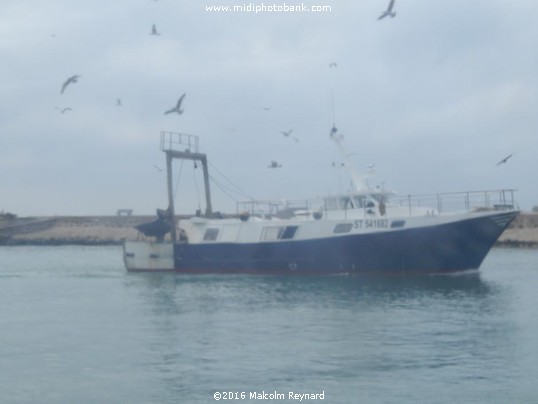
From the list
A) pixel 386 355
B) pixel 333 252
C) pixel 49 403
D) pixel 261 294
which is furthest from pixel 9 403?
pixel 333 252

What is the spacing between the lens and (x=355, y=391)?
50.5 feet

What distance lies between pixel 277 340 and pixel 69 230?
64.7 metres

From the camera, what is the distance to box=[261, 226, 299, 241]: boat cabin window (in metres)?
36.7

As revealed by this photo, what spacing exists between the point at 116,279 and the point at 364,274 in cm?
1137

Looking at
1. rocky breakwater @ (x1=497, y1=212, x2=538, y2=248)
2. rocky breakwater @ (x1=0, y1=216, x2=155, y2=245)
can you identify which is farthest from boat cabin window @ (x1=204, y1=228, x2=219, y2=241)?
rocky breakwater @ (x1=0, y1=216, x2=155, y2=245)

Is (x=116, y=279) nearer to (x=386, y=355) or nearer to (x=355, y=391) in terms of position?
(x=386, y=355)

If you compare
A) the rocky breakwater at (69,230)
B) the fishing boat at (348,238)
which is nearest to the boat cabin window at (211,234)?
the fishing boat at (348,238)

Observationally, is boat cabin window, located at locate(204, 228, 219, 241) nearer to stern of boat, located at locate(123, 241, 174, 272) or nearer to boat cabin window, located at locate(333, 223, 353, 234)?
stern of boat, located at locate(123, 241, 174, 272)

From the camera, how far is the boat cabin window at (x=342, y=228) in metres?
35.1

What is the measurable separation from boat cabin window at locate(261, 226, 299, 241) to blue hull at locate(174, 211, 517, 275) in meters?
0.29

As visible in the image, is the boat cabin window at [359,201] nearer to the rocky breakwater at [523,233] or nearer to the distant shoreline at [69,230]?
the rocky breakwater at [523,233]

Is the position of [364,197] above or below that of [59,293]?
above

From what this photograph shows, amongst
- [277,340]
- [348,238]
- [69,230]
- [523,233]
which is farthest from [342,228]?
[69,230]

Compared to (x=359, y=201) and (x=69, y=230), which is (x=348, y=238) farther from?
(x=69, y=230)
